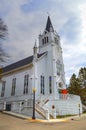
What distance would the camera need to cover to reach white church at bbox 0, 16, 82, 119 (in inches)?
1083

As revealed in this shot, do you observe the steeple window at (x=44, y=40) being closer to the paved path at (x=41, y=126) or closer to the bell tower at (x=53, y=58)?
the bell tower at (x=53, y=58)

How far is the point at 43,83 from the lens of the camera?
32.4 meters

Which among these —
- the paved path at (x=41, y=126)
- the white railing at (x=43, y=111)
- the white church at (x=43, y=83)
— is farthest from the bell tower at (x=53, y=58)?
the paved path at (x=41, y=126)

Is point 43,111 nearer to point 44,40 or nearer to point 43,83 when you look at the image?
point 43,83

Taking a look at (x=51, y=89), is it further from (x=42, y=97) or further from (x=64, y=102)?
(x=64, y=102)

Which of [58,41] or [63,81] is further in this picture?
[58,41]

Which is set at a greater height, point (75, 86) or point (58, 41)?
point (58, 41)

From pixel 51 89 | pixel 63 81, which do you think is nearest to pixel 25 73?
pixel 51 89

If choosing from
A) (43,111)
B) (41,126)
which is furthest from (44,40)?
(41,126)

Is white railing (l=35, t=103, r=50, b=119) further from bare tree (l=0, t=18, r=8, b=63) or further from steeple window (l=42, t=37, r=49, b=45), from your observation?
steeple window (l=42, t=37, r=49, b=45)

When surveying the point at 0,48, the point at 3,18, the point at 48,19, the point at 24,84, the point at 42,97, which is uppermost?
the point at 48,19

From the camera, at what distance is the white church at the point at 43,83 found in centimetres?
2752

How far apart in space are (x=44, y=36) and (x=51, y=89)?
1429 centimetres

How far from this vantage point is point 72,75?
4572cm
